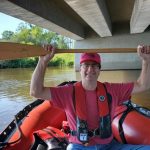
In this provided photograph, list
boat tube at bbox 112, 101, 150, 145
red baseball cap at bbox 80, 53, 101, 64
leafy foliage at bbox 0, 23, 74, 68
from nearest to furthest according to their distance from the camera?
red baseball cap at bbox 80, 53, 101, 64, boat tube at bbox 112, 101, 150, 145, leafy foliage at bbox 0, 23, 74, 68

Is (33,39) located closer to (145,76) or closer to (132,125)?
(132,125)

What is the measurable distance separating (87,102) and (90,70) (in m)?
0.27

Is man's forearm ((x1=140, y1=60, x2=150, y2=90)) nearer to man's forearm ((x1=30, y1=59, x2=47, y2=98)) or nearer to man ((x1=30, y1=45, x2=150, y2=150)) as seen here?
man ((x1=30, y1=45, x2=150, y2=150))

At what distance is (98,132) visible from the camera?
2803mm

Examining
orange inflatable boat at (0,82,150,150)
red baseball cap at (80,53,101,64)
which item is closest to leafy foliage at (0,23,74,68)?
orange inflatable boat at (0,82,150,150)

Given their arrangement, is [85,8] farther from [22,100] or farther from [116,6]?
[22,100]

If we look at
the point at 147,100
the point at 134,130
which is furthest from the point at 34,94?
the point at 147,100

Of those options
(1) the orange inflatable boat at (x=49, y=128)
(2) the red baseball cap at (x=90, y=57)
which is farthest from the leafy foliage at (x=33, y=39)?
(2) the red baseball cap at (x=90, y=57)

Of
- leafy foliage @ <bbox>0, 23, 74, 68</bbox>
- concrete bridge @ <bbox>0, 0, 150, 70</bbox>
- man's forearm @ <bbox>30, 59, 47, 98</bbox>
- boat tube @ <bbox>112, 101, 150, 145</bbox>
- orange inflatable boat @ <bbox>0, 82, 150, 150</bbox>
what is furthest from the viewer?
leafy foliage @ <bbox>0, 23, 74, 68</bbox>

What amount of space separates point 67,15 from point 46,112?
12.4 ft

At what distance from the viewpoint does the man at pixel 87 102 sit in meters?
2.79

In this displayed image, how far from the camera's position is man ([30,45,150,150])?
2.79 m

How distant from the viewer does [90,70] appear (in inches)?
113

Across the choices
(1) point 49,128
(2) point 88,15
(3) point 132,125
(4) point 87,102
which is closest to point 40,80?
(4) point 87,102
